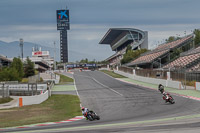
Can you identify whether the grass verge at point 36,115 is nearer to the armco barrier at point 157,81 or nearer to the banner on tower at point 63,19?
the armco barrier at point 157,81

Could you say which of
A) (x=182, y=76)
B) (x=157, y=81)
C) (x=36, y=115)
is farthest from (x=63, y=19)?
(x=36, y=115)

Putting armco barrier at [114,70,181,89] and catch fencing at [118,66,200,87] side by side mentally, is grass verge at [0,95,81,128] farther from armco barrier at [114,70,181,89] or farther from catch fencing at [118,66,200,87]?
catch fencing at [118,66,200,87]

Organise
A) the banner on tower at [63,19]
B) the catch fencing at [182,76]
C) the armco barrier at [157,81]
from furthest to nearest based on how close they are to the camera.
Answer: the banner on tower at [63,19], the armco barrier at [157,81], the catch fencing at [182,76]

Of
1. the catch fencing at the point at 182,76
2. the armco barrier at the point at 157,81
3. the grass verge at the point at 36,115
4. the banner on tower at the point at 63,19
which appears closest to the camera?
the grass verge at the point at 36,115

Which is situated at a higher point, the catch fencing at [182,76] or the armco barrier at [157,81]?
the catch fencing at [182,76]

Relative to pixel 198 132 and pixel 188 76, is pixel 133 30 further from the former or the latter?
pixel 198 132

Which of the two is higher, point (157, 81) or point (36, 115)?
point (157, 81)

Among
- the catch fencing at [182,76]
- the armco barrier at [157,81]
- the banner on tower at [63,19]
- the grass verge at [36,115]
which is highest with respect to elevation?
the banner on tower at [63,19]

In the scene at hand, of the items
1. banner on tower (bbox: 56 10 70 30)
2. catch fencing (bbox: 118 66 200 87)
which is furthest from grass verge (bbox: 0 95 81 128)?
banner on tower (bbox: 56 10 70 30)

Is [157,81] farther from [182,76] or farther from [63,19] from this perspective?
[63,19]

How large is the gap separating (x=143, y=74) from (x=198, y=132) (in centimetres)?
5003

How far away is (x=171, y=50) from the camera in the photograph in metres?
81.6

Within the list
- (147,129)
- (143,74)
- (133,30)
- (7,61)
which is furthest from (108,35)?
(147,129)

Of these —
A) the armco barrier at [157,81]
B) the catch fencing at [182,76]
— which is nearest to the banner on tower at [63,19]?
the armco barrier at [157,81]
